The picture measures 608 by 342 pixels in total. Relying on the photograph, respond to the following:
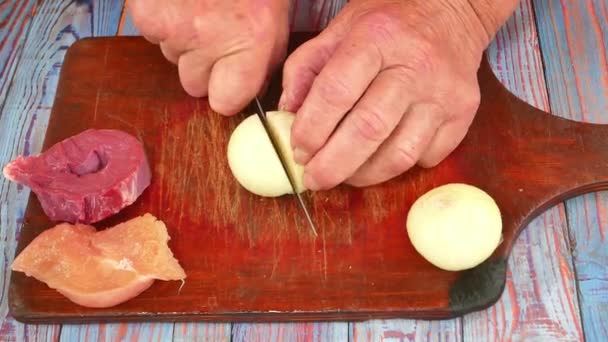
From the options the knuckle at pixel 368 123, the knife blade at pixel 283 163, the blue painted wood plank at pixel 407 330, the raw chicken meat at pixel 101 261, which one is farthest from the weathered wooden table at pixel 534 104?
the knuckle at pixel 368 123

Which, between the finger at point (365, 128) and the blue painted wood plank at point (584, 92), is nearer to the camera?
the finger at point (365, 128)

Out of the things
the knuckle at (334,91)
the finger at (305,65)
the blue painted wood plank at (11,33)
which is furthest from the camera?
the blue painted wood plank at (11,33)

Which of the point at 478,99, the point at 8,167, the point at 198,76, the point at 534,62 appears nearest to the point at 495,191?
the point at 478,99

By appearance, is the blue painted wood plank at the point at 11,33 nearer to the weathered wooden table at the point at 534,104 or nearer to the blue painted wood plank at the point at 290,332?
the weathered wooden table at the point at 534,104

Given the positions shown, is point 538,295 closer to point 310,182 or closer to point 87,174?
point 310,182

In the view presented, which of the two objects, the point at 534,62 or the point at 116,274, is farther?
the point at 534,62

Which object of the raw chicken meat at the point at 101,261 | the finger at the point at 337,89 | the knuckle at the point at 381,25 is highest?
the knuckle at the point at 381,25

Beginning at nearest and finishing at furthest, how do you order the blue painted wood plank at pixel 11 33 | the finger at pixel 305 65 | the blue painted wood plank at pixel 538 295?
the blue painted wood plank at pixel 538 295, the finger at pixel 305 65, the blue painted wood plank at pixel 11 33

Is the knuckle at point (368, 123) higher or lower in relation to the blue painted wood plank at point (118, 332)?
higher

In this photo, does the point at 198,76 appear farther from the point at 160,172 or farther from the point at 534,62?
the point at 534,62
